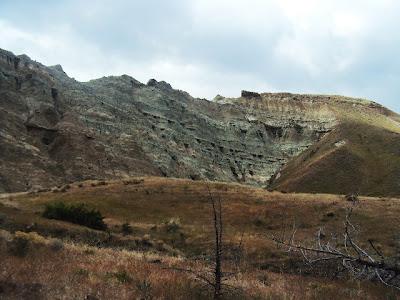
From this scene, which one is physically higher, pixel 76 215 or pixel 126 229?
pixel 76 215

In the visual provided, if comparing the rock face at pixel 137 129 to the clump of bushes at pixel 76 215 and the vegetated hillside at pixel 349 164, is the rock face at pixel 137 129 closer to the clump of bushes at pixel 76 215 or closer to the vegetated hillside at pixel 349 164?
the vegetated hillside at pixel 349 164

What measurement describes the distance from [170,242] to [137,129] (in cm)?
9076

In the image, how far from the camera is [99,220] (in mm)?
39625

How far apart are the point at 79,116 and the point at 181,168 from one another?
2748 cm

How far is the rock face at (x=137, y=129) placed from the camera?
100262 millimetres

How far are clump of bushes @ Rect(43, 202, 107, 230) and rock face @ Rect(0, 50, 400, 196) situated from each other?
1805 inches

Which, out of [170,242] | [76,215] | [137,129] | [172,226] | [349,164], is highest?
[137,129]

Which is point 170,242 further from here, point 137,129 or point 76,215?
point 137,129

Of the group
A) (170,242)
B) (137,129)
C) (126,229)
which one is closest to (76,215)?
(126,229)

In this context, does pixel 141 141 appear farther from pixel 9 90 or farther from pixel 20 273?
pixel 20 273

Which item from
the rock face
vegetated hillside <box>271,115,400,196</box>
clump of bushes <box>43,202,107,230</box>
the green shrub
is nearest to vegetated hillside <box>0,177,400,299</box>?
the green shrub

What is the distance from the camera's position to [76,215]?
3938 cm

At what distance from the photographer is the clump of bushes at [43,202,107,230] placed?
3872cm

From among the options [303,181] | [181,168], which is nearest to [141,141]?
[181,168]
